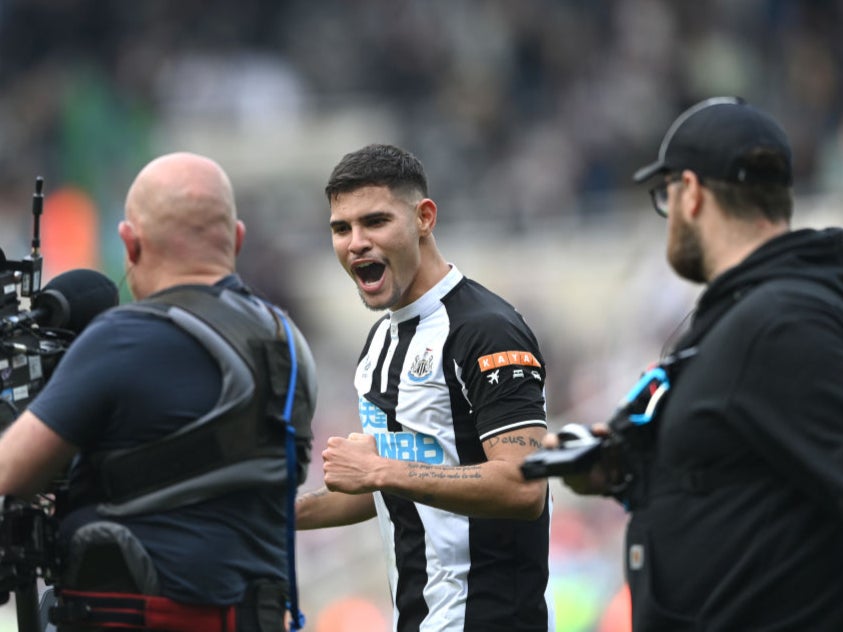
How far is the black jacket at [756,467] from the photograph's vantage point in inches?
147

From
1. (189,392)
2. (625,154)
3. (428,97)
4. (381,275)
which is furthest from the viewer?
(428,97)

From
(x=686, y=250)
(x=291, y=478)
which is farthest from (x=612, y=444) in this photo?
(x=291, y=478)

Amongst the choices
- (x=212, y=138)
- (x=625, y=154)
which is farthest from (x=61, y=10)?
(x=625, y=154)

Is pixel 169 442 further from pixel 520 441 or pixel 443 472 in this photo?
pixel 520 441

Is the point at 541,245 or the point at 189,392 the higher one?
the point at 541,245

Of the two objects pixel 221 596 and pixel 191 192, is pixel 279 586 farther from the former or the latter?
pixel 191 192

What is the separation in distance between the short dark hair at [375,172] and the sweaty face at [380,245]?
0.03 metres

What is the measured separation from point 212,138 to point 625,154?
6.00m

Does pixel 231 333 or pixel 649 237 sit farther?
pixel 649 237

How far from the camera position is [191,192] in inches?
172

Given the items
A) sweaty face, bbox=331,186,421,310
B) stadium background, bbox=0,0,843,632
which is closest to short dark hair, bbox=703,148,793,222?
sweaty face, bbox=331,186,421,310

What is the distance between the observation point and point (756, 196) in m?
4.03

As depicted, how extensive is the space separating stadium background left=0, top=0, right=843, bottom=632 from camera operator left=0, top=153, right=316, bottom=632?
7025 millimetres

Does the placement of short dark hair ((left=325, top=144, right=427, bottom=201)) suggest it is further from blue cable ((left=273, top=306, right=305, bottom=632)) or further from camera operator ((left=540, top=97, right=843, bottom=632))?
camera operator ((left=540, top=97, right=843, bottom=632))
